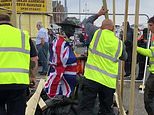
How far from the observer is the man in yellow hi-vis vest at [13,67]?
5.15 metres

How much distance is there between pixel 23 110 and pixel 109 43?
1.60 meters

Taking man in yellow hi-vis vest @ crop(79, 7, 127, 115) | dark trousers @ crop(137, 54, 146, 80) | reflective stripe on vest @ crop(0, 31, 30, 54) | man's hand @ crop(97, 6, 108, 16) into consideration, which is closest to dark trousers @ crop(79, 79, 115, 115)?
man in yellow hi-vis vest @ crop(79, 7, 127, 115)

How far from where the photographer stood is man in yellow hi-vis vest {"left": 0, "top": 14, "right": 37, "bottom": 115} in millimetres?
5152

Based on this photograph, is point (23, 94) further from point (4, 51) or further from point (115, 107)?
point (115, 107)

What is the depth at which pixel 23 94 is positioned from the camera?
5.39m

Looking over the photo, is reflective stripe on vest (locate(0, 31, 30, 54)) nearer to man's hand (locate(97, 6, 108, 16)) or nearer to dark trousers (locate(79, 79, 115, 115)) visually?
dark trousers (locate(79, 79, 115, 115))

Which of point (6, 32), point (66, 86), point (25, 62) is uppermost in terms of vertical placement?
point (6, 32)

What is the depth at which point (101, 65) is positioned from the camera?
243 inches

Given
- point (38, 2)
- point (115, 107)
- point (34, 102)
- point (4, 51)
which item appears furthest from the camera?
point (38, 2)

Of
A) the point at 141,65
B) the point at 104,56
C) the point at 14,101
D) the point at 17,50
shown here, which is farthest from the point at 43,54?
the point at 17,50

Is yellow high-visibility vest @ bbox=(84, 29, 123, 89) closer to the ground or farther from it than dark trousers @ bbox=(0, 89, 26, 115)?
farther from it

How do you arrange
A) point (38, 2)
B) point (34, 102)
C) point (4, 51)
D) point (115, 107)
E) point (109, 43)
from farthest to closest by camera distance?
1. point (38, 2)
2. point (115, 107)
3. point (34, 102)
4. point (109, 43)
5. point (4, 51)

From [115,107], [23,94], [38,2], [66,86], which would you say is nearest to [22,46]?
[23,94]

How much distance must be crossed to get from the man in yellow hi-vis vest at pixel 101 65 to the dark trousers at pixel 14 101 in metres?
1.25
